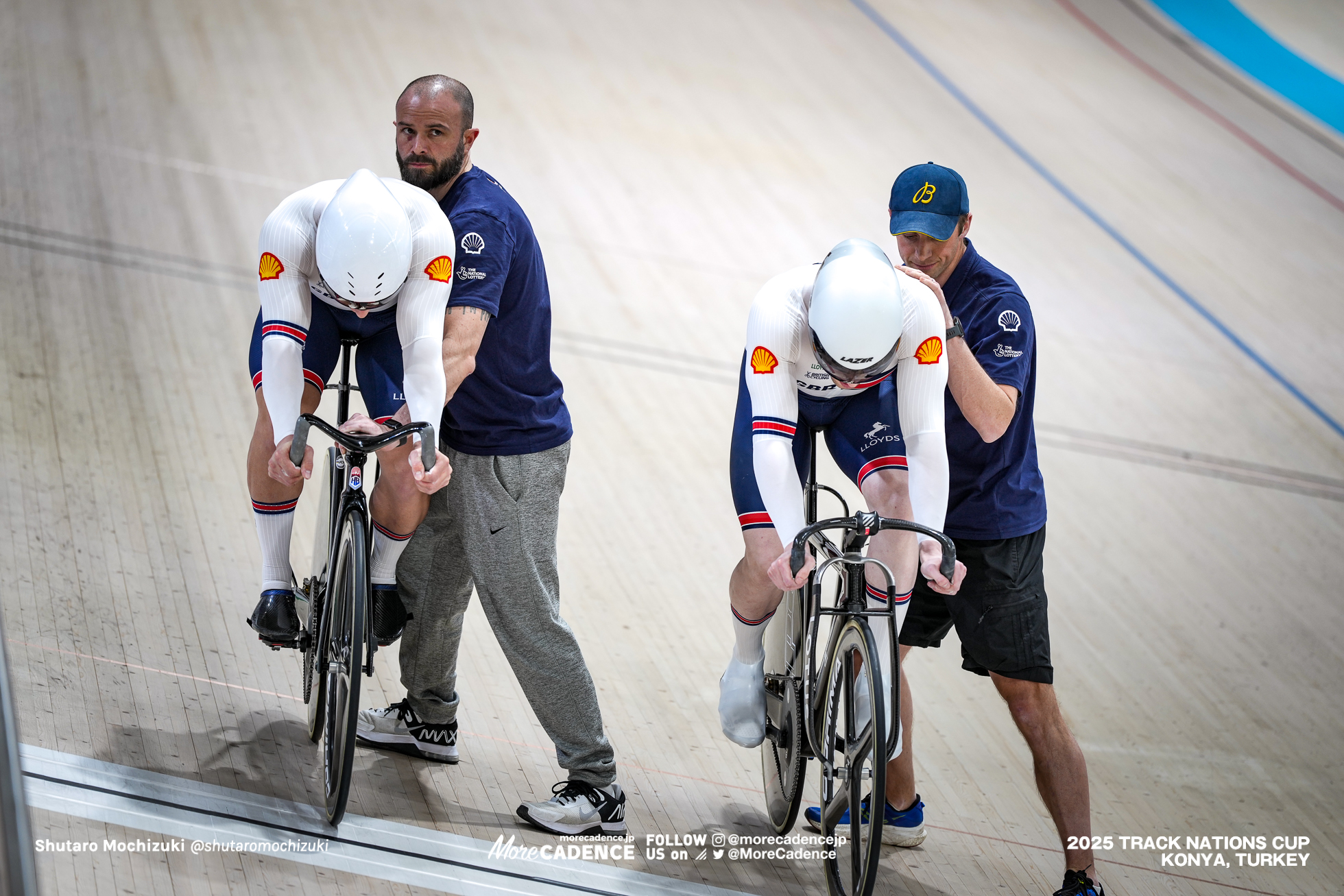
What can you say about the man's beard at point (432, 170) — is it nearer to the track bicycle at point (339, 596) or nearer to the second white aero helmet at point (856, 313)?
the track bicycle at point (339, 596)

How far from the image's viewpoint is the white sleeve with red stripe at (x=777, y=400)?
2424mm

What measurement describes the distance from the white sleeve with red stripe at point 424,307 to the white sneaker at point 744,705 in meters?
0.88

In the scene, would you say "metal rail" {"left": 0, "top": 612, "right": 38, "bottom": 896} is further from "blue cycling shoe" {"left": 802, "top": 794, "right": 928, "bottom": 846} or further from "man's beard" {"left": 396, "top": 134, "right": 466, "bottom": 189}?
"blue cycling shoe" {"left": 802, "top": 794, "right": 928, "bottom": 846}

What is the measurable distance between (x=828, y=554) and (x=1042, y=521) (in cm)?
64

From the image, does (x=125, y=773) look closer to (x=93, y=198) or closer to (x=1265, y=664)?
(x=1265, y=664)

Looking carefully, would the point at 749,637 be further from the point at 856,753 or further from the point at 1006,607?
the point at 1006,607

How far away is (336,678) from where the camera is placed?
2.59 m

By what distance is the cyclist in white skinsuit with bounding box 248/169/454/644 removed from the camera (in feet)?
7.71

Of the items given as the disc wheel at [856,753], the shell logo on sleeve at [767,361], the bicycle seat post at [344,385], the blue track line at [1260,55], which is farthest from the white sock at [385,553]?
the blue track line at [1260,55]

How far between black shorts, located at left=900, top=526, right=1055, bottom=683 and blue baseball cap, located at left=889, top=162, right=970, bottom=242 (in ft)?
2.33

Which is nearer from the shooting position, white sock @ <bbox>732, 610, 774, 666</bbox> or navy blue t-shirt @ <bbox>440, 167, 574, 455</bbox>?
navy blue t-shirt @ <bbox>440, 167, 574, 455</bbox>

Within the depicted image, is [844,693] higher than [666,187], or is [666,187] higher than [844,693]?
[666,187]

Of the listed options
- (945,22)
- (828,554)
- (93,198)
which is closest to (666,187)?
(93,198)

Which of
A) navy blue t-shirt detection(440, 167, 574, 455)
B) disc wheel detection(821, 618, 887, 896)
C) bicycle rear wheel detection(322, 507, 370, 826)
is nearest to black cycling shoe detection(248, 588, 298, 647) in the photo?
bicycle rear wheel detection(322, 507, 370, 826)
